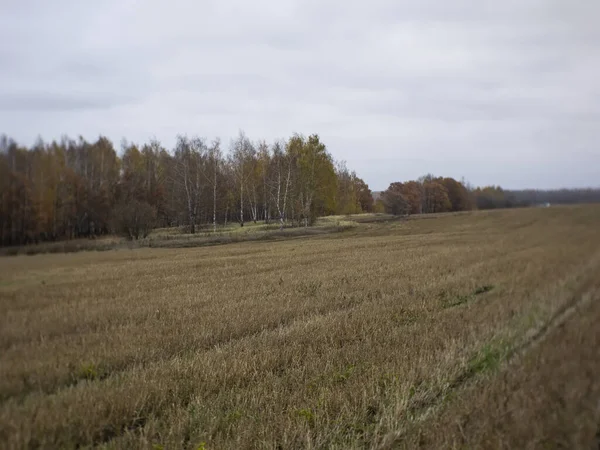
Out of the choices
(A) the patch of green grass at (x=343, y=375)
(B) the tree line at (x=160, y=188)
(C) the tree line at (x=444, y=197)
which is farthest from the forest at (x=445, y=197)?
(A) the patch of green grass at (x=343, y=375)

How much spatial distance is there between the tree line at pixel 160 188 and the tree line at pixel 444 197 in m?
1.23

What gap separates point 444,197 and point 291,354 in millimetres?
10846

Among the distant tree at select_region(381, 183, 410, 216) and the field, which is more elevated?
the distant tree at select_region(381, 183, 410, 216)

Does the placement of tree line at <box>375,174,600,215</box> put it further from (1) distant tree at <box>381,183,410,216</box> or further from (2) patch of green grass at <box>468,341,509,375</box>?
(2) patch of green grass at <box>468,341,509,375</box>

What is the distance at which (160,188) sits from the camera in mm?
5867

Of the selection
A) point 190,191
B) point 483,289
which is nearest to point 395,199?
point 483,289

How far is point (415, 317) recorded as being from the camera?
363 inches

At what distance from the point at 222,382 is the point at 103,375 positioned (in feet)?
7.07

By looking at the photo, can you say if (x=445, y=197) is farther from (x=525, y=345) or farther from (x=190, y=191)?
(x=190, y=191)

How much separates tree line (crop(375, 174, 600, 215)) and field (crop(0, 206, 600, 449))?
438 millimetres

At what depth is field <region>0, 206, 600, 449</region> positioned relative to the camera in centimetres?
283

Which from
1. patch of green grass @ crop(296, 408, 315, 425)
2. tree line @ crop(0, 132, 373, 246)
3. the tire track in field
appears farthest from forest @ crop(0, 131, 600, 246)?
patch of green grass @ crop(296, 408, 315, 425)

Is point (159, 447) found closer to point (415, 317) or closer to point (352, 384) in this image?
point (352, 384)

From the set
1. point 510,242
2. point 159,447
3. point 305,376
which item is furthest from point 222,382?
point 510,242
